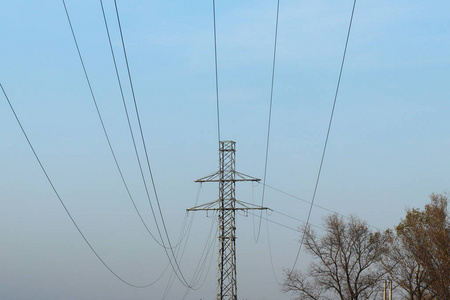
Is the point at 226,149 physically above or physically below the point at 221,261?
above

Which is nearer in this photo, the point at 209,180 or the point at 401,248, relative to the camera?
the point at 209,180

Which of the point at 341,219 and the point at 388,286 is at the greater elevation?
the point at 341,219

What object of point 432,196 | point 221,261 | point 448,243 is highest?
point 432,196

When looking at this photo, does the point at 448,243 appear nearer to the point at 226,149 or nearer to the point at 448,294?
the point at 448,294

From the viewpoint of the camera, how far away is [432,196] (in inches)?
2218

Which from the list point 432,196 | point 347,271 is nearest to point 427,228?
point 432,196

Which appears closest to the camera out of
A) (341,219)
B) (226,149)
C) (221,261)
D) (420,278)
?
(221,261)

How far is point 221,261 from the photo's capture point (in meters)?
47.5

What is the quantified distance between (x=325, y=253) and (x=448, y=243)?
9.92 meters

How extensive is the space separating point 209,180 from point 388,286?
58.7ft

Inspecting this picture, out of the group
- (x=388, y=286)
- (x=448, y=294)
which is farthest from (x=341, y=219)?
(x=448, y=294)

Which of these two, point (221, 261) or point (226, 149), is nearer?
point (221, 261)

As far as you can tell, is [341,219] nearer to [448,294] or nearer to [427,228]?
[427,228]

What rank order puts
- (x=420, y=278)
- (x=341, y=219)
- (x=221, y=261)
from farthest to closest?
(x=341, y=219)
(x=420, y=278)
(x=221, y=261)
